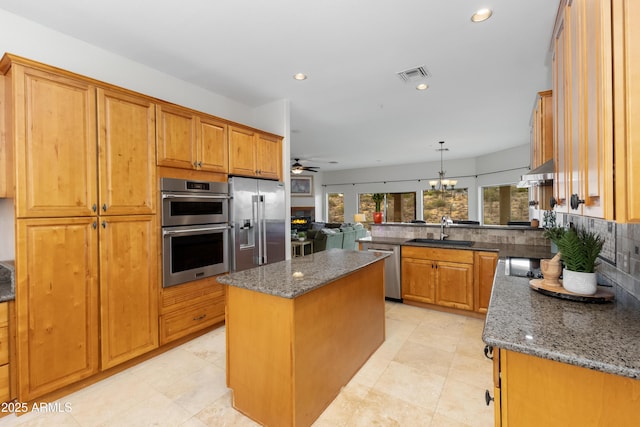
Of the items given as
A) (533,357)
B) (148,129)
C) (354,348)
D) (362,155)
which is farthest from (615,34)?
(362,155)

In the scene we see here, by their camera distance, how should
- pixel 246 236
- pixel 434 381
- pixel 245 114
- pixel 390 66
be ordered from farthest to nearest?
pixel 245 114
pixel 246 236
pixel 390 66
pixel 434 381

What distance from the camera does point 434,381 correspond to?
7.25ft

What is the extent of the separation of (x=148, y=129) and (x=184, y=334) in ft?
6.22

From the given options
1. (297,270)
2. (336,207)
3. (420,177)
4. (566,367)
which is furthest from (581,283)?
(336,207)

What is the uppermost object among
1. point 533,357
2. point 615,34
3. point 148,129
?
point 148,129

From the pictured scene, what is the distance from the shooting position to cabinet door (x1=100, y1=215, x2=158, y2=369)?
2.23 m

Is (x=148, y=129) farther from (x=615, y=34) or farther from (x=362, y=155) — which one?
(x=362, y=155)

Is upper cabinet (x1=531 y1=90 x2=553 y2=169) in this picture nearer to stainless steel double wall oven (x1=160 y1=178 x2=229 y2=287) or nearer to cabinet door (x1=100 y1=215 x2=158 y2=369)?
stainless steel double wall oven (x1=160 y1=178 x2=229 y2=287)

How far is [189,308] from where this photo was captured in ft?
9.17

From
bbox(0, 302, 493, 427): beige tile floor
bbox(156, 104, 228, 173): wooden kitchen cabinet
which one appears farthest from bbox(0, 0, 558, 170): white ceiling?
bbox(0, 302, 493, 427): beige tile floor

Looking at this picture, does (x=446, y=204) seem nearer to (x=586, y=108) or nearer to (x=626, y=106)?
(x=586, y=108)

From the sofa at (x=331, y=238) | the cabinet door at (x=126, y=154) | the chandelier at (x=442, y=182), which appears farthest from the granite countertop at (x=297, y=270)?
the chandelier at (x=442, y=182)

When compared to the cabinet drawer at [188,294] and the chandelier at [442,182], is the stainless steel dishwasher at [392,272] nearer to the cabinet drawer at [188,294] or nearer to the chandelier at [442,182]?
the cabinet drawer at [188,294]

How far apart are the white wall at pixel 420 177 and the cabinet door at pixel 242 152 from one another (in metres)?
6.32
